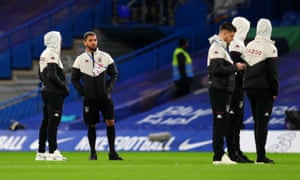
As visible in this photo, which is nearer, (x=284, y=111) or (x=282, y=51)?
(x=284, y=111)

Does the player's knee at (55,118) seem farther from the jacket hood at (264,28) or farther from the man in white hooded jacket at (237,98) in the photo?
the jacket hood at (264,28)

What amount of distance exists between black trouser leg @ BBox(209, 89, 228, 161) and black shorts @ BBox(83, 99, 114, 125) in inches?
126

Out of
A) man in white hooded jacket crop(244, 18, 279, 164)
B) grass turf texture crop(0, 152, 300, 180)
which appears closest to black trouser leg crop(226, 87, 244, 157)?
man in white hooded jacket crop(244, 18, 279, 164)

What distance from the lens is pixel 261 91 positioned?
59.4 ft

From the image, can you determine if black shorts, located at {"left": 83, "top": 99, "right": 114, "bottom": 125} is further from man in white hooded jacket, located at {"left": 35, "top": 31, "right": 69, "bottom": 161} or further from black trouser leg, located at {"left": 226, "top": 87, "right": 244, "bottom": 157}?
black trouser leg, located at {"left": 226, "top": 87, "right": 244, "bottom": 157}

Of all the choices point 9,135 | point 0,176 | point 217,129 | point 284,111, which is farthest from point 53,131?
point 284,111

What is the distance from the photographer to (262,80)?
59.3 feet

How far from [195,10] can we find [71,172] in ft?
69.1

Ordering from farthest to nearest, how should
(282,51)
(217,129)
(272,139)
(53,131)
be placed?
(282,51)
(272,139)
(53,131)
(217,129)

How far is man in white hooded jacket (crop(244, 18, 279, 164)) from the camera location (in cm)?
1805

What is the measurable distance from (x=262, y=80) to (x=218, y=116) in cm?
100

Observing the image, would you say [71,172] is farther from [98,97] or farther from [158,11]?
[158,11]

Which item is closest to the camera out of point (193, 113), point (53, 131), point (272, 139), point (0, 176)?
point (0, 176)

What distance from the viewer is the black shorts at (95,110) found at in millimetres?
20484
